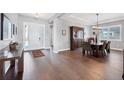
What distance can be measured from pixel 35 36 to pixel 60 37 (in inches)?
79.1

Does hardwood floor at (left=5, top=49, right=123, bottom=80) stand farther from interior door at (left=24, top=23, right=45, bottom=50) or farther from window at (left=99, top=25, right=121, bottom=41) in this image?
window at (left=99, top=25, right=121, bottom=41)

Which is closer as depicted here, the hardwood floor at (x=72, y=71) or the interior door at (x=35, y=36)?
the hardwood floor at (x=72, y=71)

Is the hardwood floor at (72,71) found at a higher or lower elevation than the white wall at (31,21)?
lower

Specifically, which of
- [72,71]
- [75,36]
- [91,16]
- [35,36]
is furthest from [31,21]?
[72,71]

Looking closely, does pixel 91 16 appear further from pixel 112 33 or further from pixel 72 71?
pixel 72 71

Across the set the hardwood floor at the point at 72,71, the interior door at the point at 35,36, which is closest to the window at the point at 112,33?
the hardwood floor at the point at 72,71

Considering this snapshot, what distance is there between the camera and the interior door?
736 centimetres

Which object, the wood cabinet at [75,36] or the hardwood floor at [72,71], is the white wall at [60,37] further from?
the hardwood floor at [72,71]

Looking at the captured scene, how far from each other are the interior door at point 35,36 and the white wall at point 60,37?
1738mm

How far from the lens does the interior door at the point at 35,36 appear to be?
24.1 feet

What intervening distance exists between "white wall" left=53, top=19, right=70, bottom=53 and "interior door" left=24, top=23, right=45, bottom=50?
1738mm
